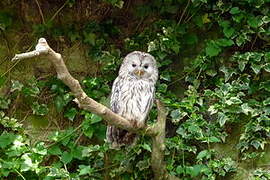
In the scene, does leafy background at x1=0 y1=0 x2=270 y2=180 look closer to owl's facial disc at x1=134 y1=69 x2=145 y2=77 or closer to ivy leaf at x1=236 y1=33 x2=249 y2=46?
ivy leaf at x1=236 y1=33 x2=249 y2=46

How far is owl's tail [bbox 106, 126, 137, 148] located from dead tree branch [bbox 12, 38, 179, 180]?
206mm

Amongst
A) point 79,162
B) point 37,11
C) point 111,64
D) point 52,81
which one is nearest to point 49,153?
point 79,162

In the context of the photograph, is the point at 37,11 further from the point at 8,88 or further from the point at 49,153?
the point at 49,153

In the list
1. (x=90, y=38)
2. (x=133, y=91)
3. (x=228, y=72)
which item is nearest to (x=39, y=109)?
(x=90, y=38)

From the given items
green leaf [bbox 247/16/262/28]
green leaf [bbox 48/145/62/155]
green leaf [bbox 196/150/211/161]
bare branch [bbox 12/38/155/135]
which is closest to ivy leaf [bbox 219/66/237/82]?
green leaf [bbox 247/16/262/28]

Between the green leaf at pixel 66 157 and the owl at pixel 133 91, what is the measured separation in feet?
0.95

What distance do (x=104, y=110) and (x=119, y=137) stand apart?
0.65 metres

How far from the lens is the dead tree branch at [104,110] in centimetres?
176

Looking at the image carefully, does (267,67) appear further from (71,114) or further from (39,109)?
(39,109)

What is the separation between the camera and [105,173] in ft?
9.91

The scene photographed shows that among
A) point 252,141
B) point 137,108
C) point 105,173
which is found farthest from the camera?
point 105,173

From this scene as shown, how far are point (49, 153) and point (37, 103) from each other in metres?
0.30

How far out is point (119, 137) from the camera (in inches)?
108

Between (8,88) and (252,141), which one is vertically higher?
(8,88)
